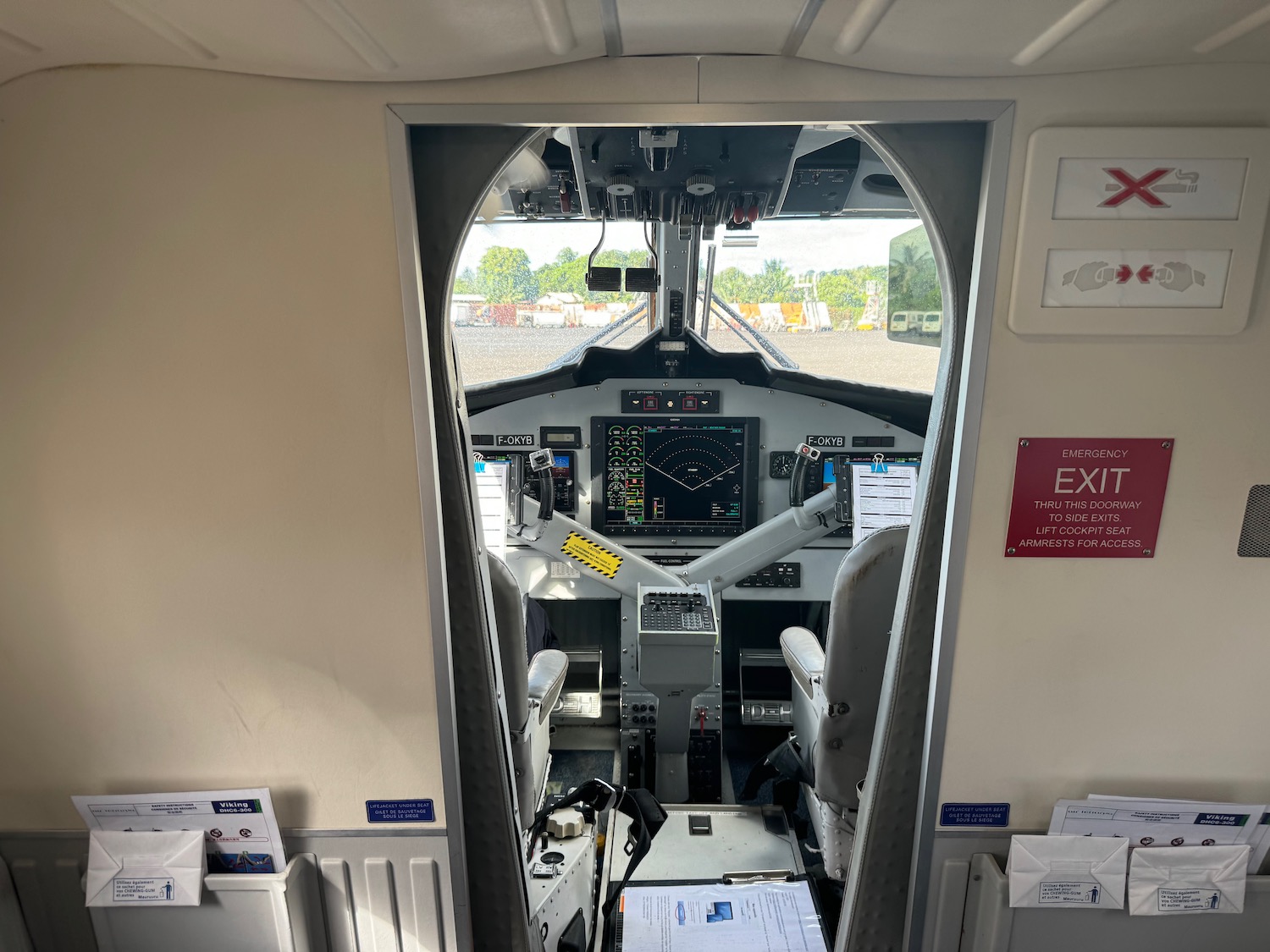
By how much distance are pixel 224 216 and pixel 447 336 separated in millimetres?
400

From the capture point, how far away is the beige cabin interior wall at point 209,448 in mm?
1141

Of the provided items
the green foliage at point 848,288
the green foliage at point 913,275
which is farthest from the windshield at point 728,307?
the green foliage at point 913,275

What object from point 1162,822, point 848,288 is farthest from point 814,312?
point 1162,822

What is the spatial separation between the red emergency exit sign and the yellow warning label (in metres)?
2.32

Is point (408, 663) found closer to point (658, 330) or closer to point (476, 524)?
point (476, 524)

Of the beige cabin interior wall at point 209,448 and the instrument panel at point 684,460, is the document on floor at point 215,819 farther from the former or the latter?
the instrument panel at point 684,460

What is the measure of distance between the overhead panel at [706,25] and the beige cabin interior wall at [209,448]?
0.20ft

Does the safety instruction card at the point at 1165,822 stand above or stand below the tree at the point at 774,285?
below

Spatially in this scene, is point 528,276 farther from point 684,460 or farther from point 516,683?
point 516,683

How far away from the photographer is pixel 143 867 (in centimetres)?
140

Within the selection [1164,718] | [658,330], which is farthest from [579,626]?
[1164,718]

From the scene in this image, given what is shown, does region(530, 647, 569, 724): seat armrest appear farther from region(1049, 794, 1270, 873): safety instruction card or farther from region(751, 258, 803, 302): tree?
region(751, 258, 803, 302): tree

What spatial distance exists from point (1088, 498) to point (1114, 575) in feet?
0.54

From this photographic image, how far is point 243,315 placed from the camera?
121 cm
